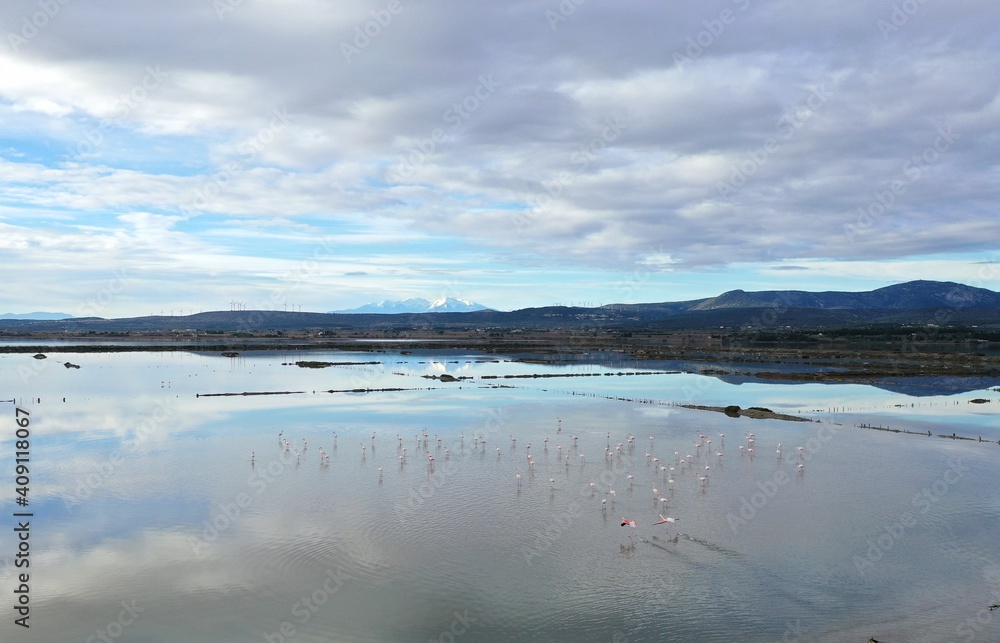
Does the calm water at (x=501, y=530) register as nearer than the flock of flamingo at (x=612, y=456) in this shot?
Yes

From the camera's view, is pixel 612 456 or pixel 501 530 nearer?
pixel 501 530

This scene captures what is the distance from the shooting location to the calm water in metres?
15.0

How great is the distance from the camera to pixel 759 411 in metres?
44.6

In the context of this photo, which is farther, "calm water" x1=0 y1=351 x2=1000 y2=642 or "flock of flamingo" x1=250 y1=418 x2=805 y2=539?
"flock of flamingo" x1=250 y1=418 x2=805 y2=539

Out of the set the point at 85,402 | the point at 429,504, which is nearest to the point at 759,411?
the point at 429,504

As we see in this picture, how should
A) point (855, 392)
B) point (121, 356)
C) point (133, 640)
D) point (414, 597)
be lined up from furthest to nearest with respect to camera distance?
point (121, 356) < point (855, 392) < point (414, 597) < point (133, 640)

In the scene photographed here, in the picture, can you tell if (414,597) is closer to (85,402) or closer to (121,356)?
(85,402)

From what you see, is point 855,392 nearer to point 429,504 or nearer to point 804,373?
point 804,373

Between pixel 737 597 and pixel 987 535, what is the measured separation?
399 inches

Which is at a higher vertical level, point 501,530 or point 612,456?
point 612,456

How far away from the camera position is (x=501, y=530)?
2047cm

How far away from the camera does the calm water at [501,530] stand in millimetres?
14961

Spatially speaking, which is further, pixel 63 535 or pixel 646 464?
pixel 646 464

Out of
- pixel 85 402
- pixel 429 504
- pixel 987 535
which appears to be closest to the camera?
pixel 987 535
